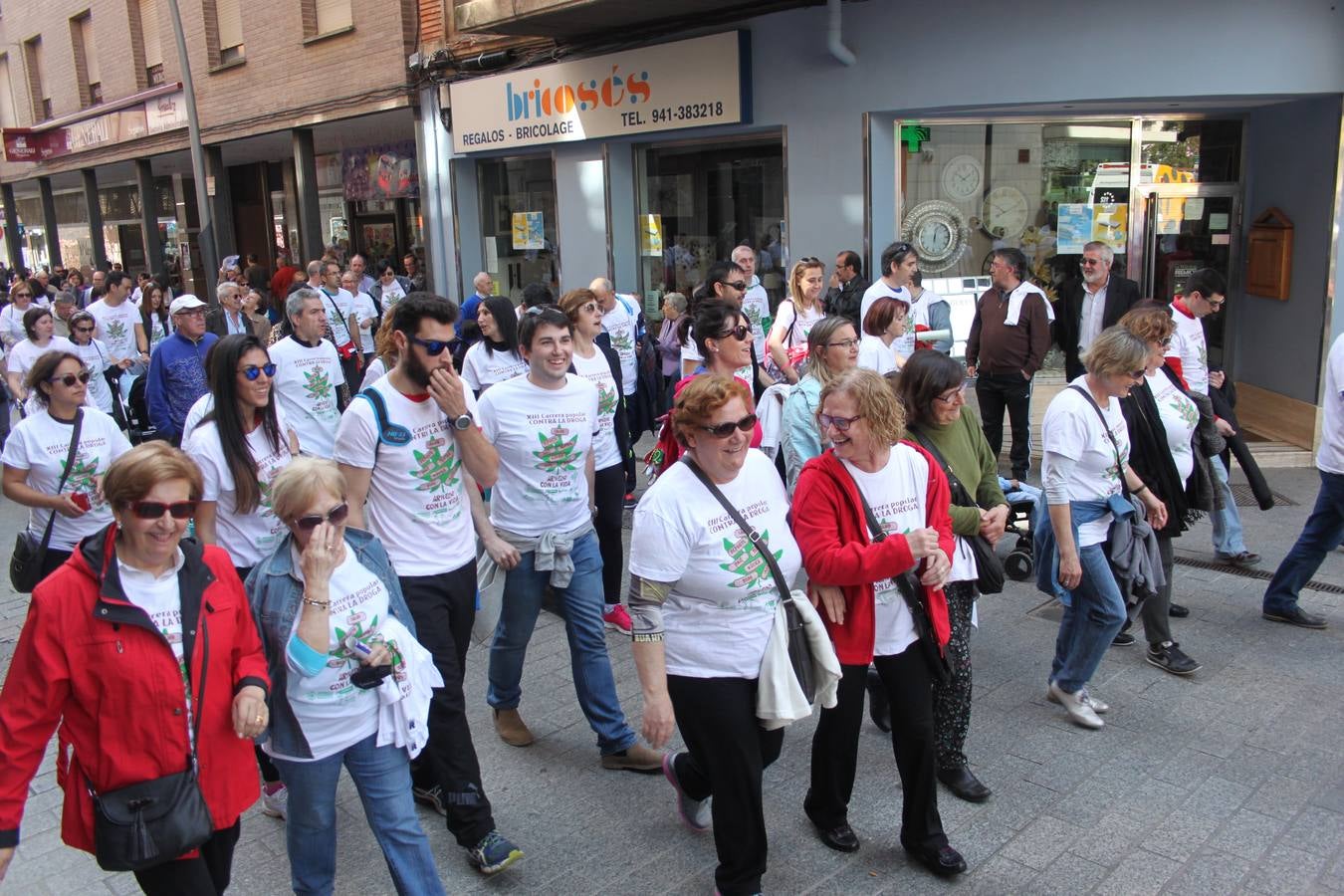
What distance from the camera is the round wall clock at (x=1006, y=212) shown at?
1033 cm

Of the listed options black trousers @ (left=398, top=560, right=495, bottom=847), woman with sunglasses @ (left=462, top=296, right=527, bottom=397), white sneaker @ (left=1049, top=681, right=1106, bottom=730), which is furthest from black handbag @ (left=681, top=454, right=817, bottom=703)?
woman with sunglasses @ (left=462, top=296, right=527, bottom=397)

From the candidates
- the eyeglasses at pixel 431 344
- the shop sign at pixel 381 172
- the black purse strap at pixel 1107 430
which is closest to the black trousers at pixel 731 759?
the eyeglasses at pixel 431 344

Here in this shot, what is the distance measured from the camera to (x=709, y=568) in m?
3.22

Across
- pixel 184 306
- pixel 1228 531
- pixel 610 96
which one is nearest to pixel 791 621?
pixel 1228 531

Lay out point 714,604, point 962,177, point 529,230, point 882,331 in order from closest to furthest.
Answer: point 714,604 < point 882,331 < point 962,177 < point 529,230

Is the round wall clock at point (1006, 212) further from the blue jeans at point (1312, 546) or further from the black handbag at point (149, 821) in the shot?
the black handbag at point (149, 821)

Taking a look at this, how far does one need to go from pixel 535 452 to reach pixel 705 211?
328 inches

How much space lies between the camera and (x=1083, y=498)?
4.69 meters

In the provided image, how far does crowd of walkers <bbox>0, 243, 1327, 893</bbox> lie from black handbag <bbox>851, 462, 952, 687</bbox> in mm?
10

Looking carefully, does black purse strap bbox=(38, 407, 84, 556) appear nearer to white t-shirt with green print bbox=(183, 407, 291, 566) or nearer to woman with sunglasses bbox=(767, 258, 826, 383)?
white t-shirt with green print bbox=(183, 407, 291, 566)

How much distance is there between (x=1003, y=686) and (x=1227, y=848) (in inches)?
58.2

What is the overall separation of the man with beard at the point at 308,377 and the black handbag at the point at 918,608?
380cm

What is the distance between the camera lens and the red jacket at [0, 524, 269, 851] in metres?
2.61

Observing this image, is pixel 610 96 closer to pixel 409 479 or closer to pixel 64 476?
pixel 64 476
